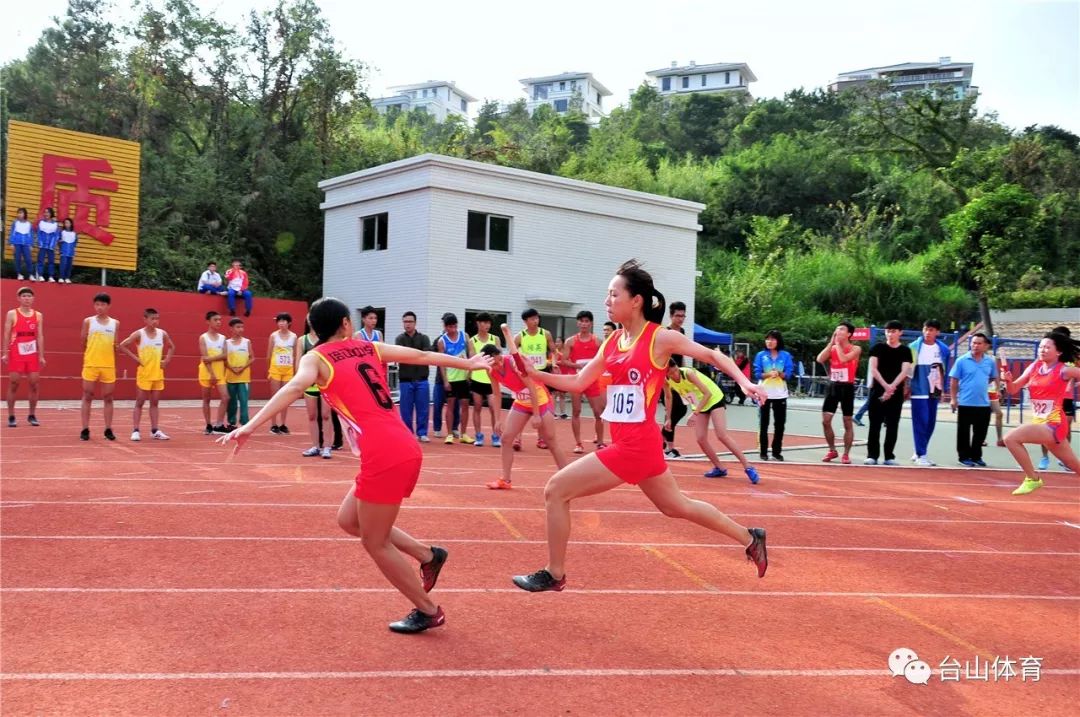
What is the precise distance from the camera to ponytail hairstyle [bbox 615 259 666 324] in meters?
4.97

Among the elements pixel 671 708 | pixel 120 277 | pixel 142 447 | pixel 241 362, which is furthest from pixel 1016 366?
pixel 120 277

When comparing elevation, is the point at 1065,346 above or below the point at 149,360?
above

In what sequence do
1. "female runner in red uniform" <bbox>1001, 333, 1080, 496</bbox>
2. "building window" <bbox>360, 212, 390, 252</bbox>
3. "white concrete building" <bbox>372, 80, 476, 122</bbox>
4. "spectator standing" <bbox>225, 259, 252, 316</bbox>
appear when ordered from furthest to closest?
1. "white concrete building" <bbox>372, 80, 476, 122</bbox>
2. "building window" <bbox>360, 212, 390, 252</bbox>
3. "spectator standing" <bbox>225, 259, 252, 316</bbox>
4. "female runner in red uniform" <bbox>1001, 333, 1080, 496</bbox>

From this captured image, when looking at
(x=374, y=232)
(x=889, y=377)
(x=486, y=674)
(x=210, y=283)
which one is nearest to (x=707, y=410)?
(x=889, y=377)

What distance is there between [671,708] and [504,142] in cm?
4556

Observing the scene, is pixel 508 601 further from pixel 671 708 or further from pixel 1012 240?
pixel 1012 240

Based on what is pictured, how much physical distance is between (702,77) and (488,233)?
338 ft

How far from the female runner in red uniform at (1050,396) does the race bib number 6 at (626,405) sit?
20.1ft

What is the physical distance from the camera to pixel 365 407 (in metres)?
4.44

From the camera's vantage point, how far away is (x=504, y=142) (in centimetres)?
4709

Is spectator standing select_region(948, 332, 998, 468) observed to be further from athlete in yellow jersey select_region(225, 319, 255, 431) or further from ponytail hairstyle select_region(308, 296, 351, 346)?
athlete in yellow jersey select_region(225, 319, 255, 431)

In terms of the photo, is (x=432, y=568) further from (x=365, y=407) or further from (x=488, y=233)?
(x=488, y=233)

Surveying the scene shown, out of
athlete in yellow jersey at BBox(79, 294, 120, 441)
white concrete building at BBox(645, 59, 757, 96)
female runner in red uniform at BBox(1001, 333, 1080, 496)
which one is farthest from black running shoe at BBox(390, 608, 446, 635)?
white concrete building at BBox(645, 59, 757, 96)

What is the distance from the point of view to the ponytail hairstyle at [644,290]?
4969 mm
